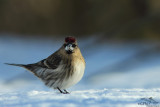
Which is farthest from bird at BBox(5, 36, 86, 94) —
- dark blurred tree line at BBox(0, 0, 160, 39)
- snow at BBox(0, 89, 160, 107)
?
dark blurred tree line at BBox(0, 0, 160, 39)

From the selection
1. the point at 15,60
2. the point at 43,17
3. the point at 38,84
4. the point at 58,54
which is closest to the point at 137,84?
the point at 38,84

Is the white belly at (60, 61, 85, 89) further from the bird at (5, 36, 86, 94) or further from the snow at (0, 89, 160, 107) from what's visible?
the snow at (0, 89, 160, 107)

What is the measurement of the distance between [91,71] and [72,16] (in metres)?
3.86

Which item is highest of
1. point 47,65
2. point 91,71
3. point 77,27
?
point 77,27

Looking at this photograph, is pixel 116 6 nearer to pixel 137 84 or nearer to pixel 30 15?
pixel 30 15

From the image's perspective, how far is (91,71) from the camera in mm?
7938

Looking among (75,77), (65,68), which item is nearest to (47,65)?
(65,68)

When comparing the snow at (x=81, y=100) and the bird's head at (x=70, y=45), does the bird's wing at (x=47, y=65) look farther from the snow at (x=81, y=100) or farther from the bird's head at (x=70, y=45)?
the snow at (x=81, y=100)

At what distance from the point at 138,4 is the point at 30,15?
3.18 m

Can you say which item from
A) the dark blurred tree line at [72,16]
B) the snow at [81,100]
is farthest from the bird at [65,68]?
the dark blurred tree line at [72,16]

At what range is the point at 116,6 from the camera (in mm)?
11078

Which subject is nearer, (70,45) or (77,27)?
(70,45)

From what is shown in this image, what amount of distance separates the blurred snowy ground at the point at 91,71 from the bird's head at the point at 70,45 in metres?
0.50

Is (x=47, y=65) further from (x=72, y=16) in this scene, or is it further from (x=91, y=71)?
(x=72, y=16)
